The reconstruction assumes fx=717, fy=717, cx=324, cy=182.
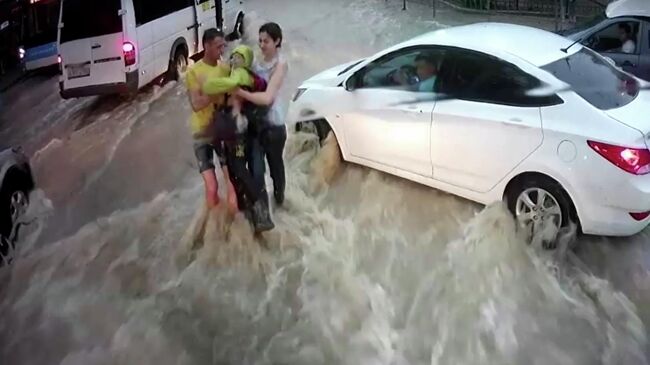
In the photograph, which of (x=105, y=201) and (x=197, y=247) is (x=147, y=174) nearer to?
(x=105, y=201)

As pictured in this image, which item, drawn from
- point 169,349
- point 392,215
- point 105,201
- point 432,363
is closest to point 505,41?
point 392,215

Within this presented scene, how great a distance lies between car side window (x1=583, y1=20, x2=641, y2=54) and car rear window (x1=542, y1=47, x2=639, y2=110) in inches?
65.1

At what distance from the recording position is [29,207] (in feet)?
17.5

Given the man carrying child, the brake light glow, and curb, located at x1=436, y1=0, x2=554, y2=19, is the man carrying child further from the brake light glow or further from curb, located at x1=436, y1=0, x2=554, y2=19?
curb, located at x1=436, y1=0, x2=554, y2=19

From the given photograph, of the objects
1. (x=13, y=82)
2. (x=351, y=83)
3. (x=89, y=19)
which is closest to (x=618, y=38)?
(x=351, y=83)

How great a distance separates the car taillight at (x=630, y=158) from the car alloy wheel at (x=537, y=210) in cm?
45

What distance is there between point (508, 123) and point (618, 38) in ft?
8.75

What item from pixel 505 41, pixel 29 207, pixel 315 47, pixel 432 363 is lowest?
pixel 432 363

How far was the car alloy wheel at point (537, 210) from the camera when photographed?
447 centimetres

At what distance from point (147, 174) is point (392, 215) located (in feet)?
7.28

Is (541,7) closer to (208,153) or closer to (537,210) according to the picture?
(537,210)

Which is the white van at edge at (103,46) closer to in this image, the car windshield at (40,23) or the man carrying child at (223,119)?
the car windshield at (40,23)

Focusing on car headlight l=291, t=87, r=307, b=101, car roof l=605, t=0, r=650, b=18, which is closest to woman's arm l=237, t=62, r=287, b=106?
car headlight l=291, t=87, r=307, b=101

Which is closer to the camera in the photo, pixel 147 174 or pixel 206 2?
pixel 147 174
